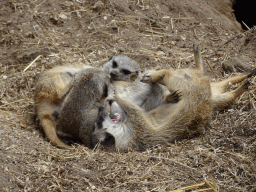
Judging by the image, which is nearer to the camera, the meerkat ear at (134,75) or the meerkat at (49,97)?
the meerkat at (49,97)

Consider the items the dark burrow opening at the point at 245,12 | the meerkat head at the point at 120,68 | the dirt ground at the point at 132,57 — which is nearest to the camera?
the dirt ground at the point at 132,57

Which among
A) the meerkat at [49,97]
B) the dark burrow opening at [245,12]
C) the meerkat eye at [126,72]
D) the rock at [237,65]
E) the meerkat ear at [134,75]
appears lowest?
the meerkat at [49,97]

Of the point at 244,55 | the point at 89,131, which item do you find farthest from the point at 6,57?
the point at 244,55

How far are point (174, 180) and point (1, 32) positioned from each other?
4.52 metres

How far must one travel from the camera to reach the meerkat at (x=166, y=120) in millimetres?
3611

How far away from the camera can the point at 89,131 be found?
381 cm

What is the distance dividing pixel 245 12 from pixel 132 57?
437 cm

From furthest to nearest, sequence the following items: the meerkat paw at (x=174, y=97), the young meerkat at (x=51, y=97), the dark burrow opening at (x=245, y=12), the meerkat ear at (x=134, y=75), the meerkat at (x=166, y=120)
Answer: the dark burrow opening at (x=245, y=12), the meerkat ear at (x=134, y=75), the young meerkat at (x=51, y=97), the meerkat paw at (x=174, y=97), the meerkat at (x=166, y=120)

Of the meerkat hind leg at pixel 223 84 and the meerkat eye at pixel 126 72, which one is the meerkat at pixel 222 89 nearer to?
the meerkat hind leg at pixel 223 84

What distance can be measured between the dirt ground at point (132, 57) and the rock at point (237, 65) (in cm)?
2

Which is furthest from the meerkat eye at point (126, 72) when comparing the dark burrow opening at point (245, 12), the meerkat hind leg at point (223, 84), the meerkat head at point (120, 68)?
the dark burrow opening at point (245, 12)

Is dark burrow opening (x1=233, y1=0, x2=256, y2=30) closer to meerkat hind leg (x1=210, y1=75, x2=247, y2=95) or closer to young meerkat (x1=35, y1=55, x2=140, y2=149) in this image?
meerkat hind leg (x1=210, y1=75, x2=247, y2=95)

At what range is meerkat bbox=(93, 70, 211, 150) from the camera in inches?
142

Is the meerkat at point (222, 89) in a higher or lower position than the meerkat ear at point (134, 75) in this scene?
higher
